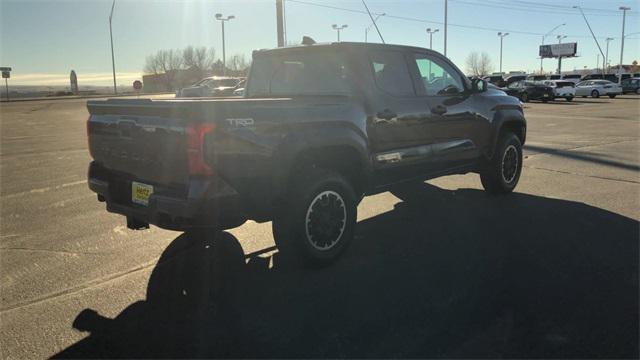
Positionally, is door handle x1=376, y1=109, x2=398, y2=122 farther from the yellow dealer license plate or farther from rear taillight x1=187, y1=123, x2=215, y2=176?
the yellow dealer license plate

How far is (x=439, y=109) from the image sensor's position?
5605mm

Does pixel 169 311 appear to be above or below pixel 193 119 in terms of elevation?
below

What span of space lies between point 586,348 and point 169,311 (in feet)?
8.76

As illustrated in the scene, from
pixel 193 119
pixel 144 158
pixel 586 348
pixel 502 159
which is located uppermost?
pixel 193 119

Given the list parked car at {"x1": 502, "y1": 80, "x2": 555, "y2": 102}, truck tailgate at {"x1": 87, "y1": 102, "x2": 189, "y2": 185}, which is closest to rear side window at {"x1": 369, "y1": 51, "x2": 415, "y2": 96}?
truck tailgate at {"x1": 87, "y1": 102, "x2": 189, "y2": 185}

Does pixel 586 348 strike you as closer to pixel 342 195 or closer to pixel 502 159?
pixel 342 195

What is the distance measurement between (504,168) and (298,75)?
332 cm

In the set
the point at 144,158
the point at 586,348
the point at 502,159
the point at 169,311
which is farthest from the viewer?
the point at 502,159

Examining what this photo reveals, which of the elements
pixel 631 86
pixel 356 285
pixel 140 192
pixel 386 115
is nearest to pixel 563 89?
pixel 631 86

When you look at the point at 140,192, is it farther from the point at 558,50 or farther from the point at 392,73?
the point at 558,50

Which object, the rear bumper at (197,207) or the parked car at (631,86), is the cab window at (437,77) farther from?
the parked car at (631,86)

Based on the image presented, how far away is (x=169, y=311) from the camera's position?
363cm

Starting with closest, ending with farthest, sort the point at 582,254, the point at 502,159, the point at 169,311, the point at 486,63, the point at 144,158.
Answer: the point at 169,311 < the point at 144,158 < the point at 582,254 < the point at 502,159 < the point at 486,63

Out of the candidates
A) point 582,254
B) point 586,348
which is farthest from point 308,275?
point 582,254
